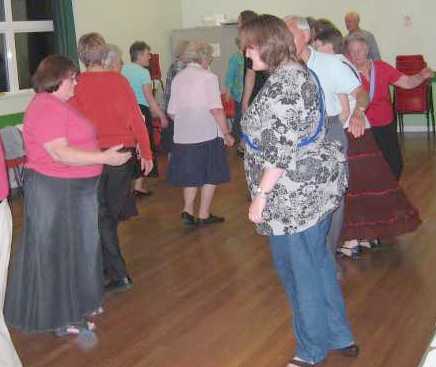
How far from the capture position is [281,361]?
3.19 meters

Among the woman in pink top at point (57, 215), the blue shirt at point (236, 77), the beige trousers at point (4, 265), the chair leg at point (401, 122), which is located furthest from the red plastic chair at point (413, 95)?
the beige trousers at point (4, 265)

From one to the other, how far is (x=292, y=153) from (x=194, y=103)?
107 inches

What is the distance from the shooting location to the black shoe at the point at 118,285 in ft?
13.9

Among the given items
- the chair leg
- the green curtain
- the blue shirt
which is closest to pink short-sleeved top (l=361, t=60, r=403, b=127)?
the blue shirt

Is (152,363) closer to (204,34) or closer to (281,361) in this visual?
(281,361)

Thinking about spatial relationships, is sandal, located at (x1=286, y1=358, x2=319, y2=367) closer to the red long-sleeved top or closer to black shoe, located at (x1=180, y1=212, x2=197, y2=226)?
the red long-sleeved top

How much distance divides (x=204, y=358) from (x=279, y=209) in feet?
2.86

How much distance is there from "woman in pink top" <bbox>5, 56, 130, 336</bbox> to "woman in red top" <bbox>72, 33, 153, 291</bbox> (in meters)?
0.49

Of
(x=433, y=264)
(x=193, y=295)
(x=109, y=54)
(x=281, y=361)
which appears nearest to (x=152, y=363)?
(x=281, y=361)

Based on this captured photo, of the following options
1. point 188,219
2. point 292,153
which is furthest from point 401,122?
point 292,153

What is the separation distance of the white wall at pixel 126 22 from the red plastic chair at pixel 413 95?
10.9 feet

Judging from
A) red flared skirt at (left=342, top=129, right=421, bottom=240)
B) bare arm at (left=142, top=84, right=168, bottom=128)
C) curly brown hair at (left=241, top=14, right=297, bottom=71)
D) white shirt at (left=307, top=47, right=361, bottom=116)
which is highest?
curly brown hair at (left=241, top=14, right=297, bottom=71)

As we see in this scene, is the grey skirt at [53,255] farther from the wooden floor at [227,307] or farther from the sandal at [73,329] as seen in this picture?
the wooden floor at [227,307]

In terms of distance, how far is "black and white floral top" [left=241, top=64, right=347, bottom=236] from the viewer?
2.70m
